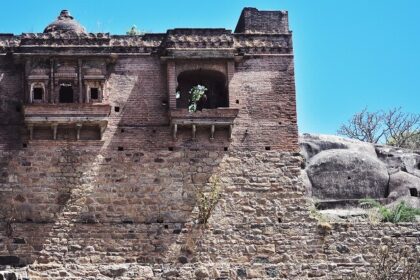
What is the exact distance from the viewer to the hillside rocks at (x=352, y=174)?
73.9ft

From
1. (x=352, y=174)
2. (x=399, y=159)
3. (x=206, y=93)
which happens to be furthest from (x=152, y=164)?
(x=399, y=159)

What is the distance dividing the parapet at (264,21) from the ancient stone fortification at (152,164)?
52 centimetres

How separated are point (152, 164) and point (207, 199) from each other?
162 cm

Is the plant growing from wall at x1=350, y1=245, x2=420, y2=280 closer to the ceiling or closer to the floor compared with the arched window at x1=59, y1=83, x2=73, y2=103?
closer to the floor

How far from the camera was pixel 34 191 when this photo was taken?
19.0 m

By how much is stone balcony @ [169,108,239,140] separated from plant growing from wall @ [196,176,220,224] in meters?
1.32

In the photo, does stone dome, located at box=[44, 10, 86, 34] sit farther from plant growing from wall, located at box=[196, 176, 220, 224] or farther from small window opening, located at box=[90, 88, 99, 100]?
plant growing from wall, located at box=[196, 176, 220, 224]

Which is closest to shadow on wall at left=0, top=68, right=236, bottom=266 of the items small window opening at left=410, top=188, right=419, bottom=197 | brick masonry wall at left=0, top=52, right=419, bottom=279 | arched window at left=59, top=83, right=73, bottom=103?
brick masonry wall at left=0, top=52, right=419, bottom=279

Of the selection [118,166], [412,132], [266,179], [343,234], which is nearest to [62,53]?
[118,166]

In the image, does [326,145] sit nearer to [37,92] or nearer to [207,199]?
[207,199]

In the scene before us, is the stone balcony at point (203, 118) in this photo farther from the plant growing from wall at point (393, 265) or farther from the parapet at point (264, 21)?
the plant growing from wall at point (393, 265)

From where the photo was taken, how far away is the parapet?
20.8 m

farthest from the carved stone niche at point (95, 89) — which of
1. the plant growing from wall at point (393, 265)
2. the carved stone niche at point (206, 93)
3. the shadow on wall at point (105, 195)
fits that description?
the plant growing from wall at point (393, 265)

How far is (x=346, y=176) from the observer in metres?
22.7
